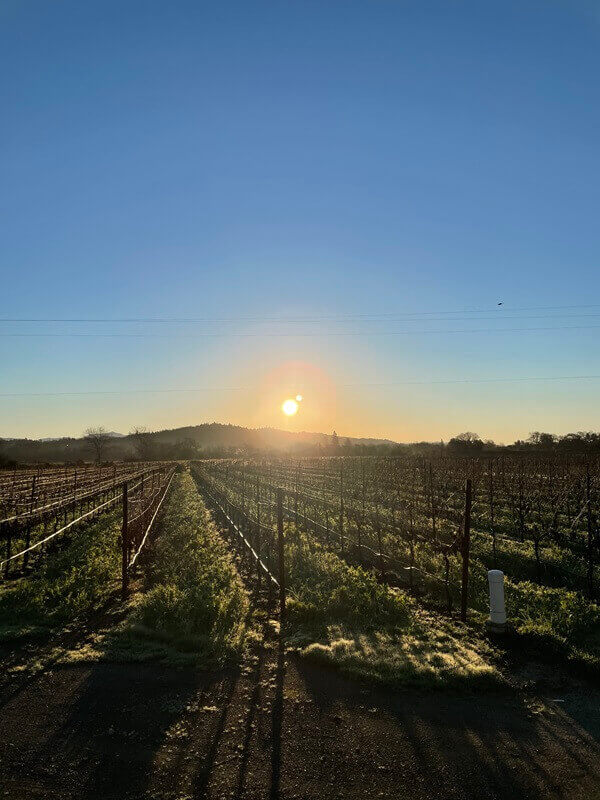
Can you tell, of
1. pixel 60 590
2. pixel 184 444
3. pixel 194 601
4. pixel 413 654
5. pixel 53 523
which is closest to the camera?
pixel 413 654

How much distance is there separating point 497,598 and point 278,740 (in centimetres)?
457

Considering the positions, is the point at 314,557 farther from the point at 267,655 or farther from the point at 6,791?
the point at 6,791

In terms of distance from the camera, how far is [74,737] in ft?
18.1

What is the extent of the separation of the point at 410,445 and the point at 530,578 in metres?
79.1

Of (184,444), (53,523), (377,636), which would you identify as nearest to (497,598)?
(377,636)

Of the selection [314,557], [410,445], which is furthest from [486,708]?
[410,445]

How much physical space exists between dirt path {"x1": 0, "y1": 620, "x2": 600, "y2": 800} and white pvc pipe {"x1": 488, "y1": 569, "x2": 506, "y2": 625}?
1.80 metres

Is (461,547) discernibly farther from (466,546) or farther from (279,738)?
(279,738)

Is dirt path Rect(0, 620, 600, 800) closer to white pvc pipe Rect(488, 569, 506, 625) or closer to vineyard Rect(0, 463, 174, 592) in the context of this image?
white pvc pipe Rect(488, 569, 506, 625)

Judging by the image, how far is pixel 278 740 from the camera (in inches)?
216

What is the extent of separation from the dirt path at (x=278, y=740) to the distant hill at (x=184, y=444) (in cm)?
7186

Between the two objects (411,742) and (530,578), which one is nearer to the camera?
(411,742)

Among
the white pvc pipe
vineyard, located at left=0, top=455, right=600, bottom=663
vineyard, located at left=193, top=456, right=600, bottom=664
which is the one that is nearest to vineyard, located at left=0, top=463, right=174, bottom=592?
vineyard, located at left=0, top=455, right=600, bottom=663

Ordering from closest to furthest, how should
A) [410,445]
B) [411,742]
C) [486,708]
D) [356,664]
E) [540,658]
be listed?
[411,742], [486,708], [356,664], [540,658], [410,445]
